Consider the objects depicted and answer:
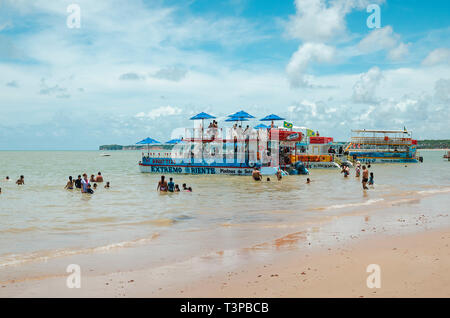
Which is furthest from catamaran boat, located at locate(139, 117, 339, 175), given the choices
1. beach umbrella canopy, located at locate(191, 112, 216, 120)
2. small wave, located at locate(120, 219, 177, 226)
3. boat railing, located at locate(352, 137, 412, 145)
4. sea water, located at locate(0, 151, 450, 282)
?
boat railing, located at locate(352, 137, 412, 145)

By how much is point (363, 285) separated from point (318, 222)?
7490 millimetres

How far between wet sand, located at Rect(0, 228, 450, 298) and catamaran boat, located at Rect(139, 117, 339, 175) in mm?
27908

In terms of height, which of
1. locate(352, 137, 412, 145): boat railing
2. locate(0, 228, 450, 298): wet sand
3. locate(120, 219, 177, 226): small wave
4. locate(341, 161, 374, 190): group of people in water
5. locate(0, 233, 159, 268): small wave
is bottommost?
locate(120, 219, 177, 226): small wave

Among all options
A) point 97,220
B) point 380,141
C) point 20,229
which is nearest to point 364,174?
point 97,220

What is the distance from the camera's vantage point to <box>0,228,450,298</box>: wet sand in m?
6.62

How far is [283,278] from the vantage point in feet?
24.2

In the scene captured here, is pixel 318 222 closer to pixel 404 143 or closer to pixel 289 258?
pixel 289 258

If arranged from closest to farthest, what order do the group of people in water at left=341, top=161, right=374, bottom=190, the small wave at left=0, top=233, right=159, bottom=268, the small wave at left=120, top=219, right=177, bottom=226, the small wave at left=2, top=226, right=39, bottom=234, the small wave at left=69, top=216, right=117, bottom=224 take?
the small wave at left=0, top=233, right=159, bottom=268 < the small wave at left=2, top=226, right=39, bottom=234 < the small wave at left=120, top=219, right=177, bottom=226 < the small wave at left=69, top=216, right=117, bottom=224 < the group of people in water at left=341, top=161, right=374, bottom=190

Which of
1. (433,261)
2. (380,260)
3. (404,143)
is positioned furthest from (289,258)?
(404,143)

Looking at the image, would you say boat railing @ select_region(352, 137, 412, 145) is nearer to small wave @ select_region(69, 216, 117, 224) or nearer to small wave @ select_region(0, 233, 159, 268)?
small wave @ select_region(69, 216, 117, 224)

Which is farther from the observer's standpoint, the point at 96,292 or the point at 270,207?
the point at 270,207

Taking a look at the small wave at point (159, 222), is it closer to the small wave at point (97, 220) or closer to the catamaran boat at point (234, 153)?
the small wave at point (97, 220)

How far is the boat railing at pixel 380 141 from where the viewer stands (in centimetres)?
6962

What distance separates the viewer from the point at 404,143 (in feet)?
230
